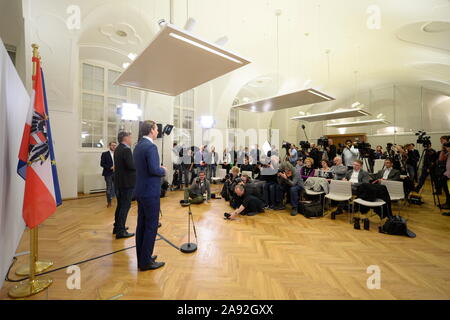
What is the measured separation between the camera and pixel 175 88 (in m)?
3.19

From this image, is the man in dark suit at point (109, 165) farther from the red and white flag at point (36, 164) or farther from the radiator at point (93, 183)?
the red and white flag at point (36, 164)

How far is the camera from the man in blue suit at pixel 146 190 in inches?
80.1

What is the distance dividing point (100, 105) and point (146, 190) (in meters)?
6.51

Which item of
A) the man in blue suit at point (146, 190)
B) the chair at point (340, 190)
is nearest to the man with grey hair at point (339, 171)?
the chair at point (340, 190)

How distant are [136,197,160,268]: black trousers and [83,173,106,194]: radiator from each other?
5149 mm

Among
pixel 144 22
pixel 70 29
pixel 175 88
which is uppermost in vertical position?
pixel 144 22

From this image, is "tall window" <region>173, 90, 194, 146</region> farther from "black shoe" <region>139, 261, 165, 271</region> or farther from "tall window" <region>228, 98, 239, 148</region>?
"black shoe" <region>139, 261, 165, 271</region>

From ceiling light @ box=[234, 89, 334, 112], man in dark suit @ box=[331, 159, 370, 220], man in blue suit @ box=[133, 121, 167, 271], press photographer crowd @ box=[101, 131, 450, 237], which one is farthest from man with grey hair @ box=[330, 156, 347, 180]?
man in blue suit @ box=[133, 121, 167, 271]

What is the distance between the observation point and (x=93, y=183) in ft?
20.3

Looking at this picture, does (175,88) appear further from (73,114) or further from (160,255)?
(73,114)

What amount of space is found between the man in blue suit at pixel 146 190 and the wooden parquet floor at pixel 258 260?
0.27 metres

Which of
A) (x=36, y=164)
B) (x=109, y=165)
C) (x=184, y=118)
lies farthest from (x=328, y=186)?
(x=184, y=118)
